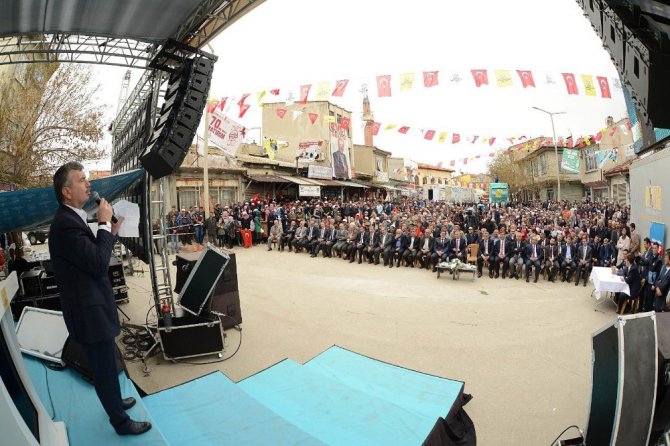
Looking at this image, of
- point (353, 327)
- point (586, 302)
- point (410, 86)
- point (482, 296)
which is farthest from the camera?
point (410, 86)

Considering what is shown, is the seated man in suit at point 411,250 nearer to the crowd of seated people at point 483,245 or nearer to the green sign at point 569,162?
the crowd of seated people at point 483,245

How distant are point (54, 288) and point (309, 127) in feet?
94.7

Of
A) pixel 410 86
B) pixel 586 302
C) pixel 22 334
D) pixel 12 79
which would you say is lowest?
pixel 586 302

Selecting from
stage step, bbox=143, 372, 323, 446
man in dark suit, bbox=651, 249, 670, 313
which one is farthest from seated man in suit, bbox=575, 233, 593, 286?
stage step, bbox=143, 372, 323, 446

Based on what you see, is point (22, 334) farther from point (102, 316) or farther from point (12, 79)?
point (12, 79)

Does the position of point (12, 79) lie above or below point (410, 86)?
above

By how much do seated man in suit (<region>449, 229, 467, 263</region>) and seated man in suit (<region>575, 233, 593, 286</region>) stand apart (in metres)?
3.02

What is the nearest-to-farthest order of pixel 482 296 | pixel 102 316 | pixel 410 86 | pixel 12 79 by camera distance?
pixel 102 316, pixel 482 296, pixel 410 86, pixel 12 79

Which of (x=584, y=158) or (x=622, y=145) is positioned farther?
(x=584, y=158)

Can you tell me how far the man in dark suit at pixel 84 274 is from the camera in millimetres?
2438

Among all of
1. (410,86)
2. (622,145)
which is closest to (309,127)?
(410,86)

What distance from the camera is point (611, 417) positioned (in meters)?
2.64

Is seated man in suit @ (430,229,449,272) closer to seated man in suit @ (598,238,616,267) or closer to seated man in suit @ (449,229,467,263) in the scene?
seated man in suit @ (449,229,467,263)

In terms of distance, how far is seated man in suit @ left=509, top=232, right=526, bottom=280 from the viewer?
11.0 metres
